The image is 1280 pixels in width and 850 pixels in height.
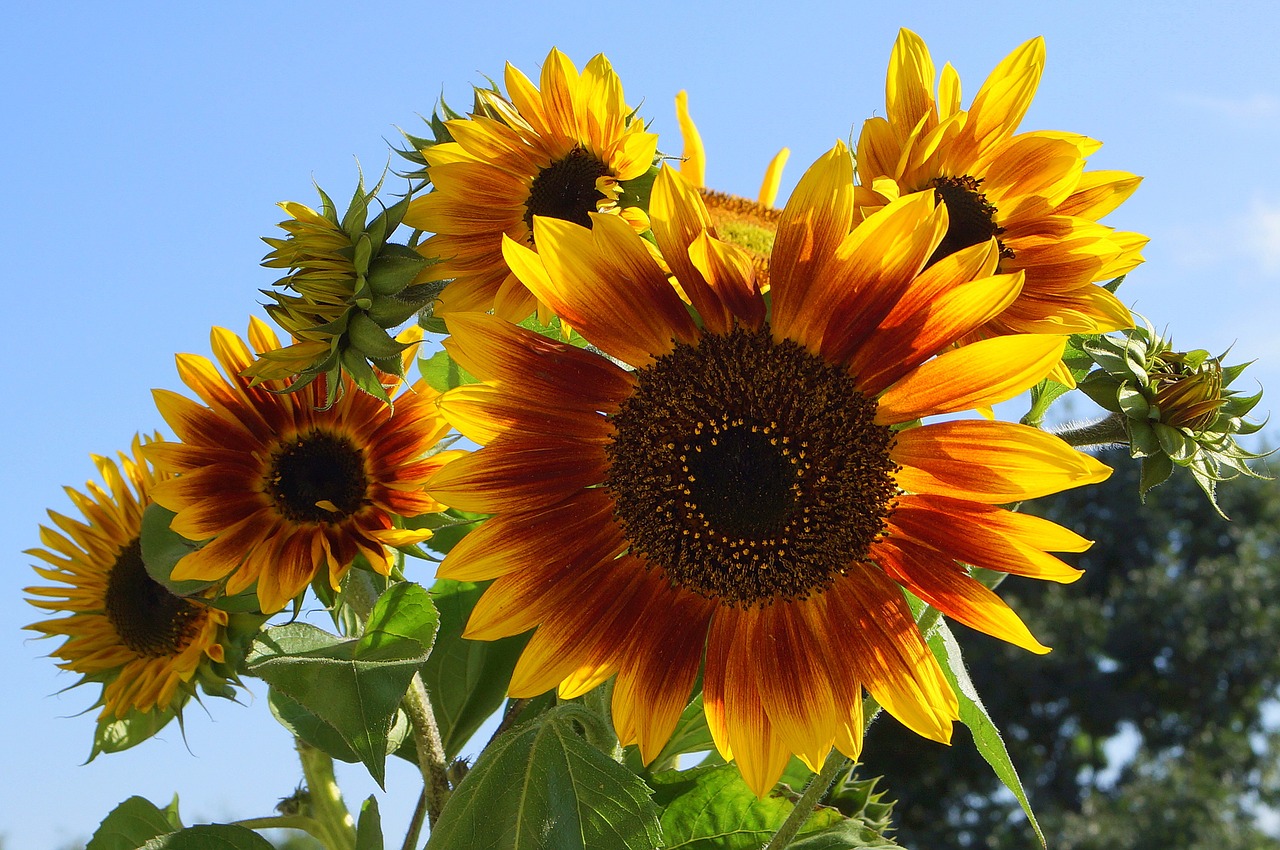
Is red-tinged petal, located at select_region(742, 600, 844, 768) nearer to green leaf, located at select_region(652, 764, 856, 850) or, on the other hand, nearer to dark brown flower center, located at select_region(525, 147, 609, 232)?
green leaf, located at select_region(652, 764, 856, 850)

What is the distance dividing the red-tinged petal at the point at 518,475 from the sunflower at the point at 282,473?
0.16 m

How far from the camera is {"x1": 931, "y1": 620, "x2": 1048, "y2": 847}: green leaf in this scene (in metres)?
0.88

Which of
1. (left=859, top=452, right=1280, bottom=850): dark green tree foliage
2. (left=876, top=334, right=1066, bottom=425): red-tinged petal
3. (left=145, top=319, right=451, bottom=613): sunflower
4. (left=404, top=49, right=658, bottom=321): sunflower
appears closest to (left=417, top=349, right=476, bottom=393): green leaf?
(left=145, top=319, right=451, bottom=613): sunflower

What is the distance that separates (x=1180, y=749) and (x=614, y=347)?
43.7 feet

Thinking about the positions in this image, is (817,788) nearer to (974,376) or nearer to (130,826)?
(974,376)

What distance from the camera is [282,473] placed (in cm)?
122

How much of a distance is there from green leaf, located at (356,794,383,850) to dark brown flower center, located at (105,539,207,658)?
28cm

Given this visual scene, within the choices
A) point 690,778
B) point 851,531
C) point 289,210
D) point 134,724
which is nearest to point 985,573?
point 851,531

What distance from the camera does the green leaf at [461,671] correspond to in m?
1.32

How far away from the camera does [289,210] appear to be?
1.01m

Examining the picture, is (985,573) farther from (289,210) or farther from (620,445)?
(289,210)

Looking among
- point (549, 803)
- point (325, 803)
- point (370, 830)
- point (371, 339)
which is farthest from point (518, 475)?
point (325, 803)

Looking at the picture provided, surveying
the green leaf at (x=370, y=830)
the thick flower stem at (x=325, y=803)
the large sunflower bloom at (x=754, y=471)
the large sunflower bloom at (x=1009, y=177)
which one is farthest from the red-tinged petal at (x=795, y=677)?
the thick flower stem at (x=325, y=803)

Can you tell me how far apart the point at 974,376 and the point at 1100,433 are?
0.28m
